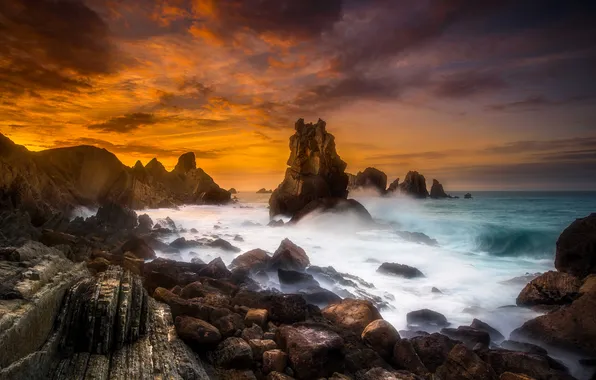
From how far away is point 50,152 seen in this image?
3781 cm

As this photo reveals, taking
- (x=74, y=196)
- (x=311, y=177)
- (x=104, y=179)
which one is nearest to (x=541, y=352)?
(x=311, y=177)

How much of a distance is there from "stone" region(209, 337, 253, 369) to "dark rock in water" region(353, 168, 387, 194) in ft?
242

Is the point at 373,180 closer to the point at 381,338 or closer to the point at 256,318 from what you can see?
the point at 381,338

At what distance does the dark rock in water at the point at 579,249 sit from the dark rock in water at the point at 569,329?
10.3 ft

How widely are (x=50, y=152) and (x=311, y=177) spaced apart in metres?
31.7

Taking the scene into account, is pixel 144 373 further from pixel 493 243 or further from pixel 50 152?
pixel 50 152

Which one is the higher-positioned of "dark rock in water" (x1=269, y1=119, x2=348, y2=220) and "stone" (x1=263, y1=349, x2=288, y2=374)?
"dark rock in water" (x1=269, y1=119, x2=348, y2=220)

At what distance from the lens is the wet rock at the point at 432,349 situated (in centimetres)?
707

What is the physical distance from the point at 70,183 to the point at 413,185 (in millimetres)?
80811

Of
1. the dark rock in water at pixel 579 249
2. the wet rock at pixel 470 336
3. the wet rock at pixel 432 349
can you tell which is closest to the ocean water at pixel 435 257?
the wet rock at pixel 470 336

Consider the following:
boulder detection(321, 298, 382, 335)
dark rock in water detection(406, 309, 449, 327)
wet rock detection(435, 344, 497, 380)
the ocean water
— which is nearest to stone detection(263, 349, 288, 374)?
boulder detection(321, 298, 382, 335)

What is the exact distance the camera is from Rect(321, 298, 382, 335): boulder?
8.38 meters

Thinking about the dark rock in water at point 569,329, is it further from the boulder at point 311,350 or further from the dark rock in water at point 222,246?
the dark rock in water at point 222,246

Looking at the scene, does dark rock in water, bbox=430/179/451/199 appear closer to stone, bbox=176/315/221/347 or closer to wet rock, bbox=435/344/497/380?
wet rock, bbox=435/344/497/380
